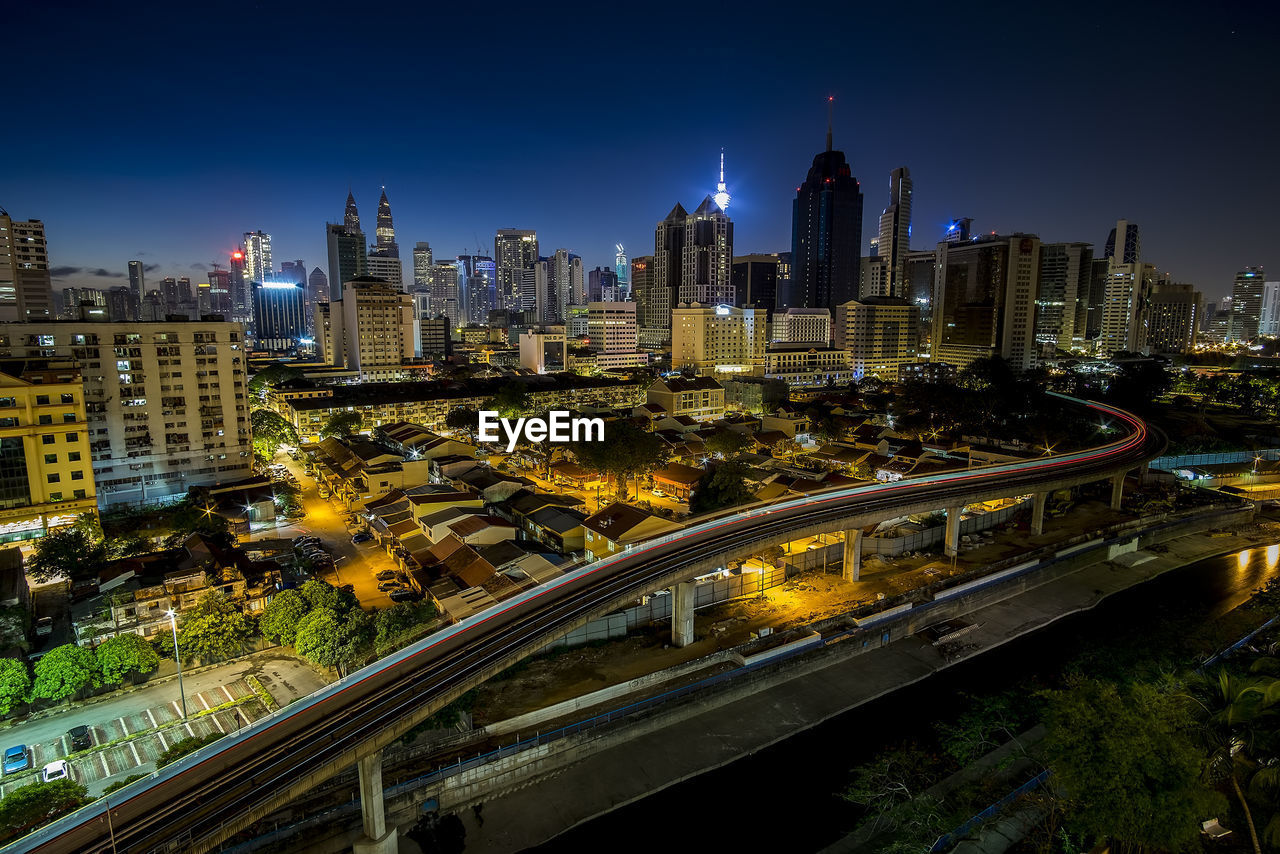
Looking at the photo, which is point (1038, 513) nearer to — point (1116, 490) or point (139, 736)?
point (1116, 490)

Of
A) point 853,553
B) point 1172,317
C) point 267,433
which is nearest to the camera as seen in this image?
point 853,553

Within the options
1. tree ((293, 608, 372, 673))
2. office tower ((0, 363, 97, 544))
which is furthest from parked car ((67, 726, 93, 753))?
office tower ((0, 363, 97, 544))

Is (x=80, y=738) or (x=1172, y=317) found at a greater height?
(x=1172, y=317)

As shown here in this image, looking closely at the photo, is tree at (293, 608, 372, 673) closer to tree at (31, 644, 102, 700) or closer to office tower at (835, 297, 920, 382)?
tree at (31, 644, 102, 700)

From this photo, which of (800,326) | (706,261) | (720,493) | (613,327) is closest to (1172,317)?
(800,326)

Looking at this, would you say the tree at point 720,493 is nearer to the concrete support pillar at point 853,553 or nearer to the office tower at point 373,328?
the concrete support pillar at point 853,553

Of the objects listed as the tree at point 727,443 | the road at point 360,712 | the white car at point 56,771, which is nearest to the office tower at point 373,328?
the tree at point 727,443
